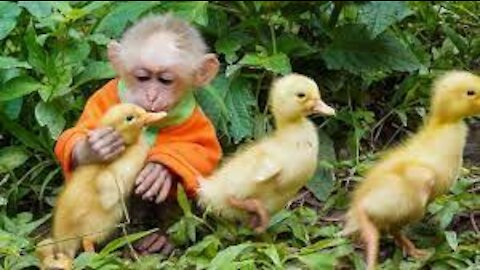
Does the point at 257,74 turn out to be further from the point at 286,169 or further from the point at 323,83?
the point at 286,169

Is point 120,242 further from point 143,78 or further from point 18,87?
point 18,87

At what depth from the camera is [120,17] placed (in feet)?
15.4

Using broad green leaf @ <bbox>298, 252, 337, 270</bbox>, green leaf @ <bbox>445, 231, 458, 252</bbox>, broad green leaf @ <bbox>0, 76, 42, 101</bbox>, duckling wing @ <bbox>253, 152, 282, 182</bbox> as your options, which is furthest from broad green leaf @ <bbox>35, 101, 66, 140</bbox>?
green leaf @ <bbox>445, 231, 458, 252</bbox>

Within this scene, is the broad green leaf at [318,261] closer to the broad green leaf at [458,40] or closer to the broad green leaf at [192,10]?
the broad green leaf at [192,10]

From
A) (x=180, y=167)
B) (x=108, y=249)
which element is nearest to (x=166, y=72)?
(x=180, y=167)

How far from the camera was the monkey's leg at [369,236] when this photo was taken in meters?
3.51

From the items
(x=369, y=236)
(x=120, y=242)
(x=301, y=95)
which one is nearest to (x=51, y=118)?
(x=120, y=242)

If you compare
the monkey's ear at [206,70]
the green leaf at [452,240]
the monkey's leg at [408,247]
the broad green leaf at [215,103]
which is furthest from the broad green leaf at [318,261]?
the broad green leaf at [215,103]

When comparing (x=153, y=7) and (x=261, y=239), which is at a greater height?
(x=153, y=7)

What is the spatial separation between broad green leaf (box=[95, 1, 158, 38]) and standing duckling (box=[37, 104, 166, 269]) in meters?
0.88

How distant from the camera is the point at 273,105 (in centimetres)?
374

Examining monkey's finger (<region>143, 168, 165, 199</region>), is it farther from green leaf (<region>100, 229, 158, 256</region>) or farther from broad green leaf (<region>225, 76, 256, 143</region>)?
broad green leaf (<region>225, 76, 256, 143</region>)

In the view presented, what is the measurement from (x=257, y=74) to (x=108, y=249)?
1.03 metres

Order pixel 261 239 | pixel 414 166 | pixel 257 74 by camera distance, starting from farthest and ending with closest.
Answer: pixel 257 74 < pixel 261 239 < pixel 414 166
